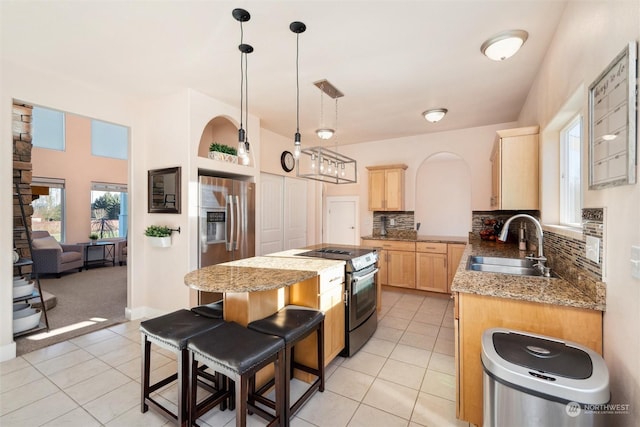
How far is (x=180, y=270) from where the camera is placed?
3307mm

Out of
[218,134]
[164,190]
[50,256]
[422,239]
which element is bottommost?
[50,256]

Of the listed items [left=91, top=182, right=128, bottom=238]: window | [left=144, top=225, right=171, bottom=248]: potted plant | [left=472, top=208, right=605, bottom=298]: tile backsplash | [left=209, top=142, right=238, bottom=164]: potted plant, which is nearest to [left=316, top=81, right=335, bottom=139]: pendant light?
[left=209, top=142, right=238, bottom=164]: potted plant

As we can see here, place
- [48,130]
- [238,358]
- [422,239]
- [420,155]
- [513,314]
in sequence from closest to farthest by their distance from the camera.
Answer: [238,358], [513,314], [422,239], [420,155], [48,130]

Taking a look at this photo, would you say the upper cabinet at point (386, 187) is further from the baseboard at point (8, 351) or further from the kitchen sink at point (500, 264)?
the baseboard at point (8, 351)

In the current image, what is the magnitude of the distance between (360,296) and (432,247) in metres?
2.22

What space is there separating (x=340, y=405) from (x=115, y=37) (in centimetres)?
328

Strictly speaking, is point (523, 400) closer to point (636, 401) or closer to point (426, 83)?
point (636, 401)

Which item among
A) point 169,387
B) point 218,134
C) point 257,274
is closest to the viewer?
point 257,274

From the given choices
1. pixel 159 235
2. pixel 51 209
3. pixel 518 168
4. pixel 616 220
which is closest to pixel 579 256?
pixel 616 220

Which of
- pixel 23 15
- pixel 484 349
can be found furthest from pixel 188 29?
pixel 484 349

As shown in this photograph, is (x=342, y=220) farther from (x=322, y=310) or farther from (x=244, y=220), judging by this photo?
(x=322, y=310)

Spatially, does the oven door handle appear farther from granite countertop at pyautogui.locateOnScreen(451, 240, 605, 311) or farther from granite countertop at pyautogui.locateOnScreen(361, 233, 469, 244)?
granite countertop at pyautogui.locateOnScreen(361, 233, 469, 244)

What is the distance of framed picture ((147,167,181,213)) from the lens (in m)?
3.29

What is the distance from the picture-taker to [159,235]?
10.8ft
